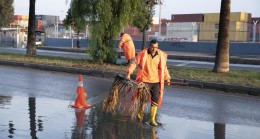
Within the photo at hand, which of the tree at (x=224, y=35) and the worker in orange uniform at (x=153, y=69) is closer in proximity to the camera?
the worker in orange uniform at (x=153, y=69)

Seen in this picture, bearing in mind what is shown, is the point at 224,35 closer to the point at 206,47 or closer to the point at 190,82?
the point at 190,82

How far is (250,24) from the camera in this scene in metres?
30.6

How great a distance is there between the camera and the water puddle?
635 centimetres

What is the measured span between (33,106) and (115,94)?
204cm

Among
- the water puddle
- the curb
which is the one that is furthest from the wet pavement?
the curb

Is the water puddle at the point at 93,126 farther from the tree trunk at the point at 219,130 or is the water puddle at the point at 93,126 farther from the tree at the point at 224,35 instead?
the tree at the point at 224,35

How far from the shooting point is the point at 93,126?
22.7 ft

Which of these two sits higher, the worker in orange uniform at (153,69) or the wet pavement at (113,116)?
the worker in orange uniform at (153,69)

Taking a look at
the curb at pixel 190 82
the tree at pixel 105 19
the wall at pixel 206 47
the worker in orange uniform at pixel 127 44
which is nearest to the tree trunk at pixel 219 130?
the worker in orange uniform at pixel 127 44

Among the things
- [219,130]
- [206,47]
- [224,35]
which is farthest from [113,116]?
[206,47]

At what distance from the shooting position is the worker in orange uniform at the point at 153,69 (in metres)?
7.22

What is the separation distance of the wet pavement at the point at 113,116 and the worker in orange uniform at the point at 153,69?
0.49 metres

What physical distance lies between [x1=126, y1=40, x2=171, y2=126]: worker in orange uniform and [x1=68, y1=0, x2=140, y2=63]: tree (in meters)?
9.83

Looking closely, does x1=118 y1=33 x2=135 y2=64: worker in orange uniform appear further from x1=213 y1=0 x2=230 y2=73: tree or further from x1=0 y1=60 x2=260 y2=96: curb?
x1=213 y1=0 x2=230 y2=73: tree
